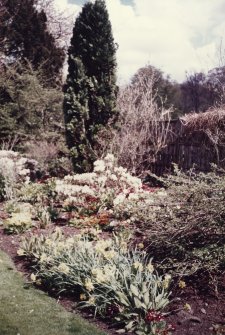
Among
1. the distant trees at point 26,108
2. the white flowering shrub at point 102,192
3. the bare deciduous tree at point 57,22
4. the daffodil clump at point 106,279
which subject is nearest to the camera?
the daffodil clump at point 106,279

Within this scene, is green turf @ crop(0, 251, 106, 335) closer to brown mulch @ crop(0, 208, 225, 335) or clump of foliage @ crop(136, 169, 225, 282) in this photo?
brown mulch @ crop(0, 208, 225, 335)

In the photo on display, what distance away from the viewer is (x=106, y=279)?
4.44 metres

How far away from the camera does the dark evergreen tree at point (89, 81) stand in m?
11.6

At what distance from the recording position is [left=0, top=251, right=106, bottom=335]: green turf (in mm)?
4016

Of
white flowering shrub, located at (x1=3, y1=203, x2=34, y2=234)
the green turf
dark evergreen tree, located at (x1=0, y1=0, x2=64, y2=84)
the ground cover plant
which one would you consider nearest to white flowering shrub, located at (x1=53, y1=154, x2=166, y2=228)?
the ground cover plant

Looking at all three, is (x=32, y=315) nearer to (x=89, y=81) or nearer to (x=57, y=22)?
(x=89, y=81)

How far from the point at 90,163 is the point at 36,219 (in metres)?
3.88

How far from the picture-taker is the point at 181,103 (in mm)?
44406

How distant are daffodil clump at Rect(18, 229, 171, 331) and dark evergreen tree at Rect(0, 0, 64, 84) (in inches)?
651

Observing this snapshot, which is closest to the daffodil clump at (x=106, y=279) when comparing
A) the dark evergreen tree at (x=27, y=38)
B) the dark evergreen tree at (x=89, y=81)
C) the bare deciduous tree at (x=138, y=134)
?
the dark evergreen tree at (x=89, y=81)

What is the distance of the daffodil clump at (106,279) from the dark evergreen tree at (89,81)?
619 cm

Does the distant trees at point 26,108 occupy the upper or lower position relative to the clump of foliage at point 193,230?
upper

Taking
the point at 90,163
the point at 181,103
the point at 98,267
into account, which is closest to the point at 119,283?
the point at 98,267

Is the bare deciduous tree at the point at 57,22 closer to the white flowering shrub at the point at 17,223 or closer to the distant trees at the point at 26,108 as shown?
the distant trees at the point at 26,108
